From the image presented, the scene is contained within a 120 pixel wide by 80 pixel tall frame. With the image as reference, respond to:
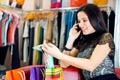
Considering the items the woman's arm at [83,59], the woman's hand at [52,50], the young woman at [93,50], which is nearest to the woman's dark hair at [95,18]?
the young woman at [93,50]

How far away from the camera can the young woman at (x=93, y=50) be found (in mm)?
1214

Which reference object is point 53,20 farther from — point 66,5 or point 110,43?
point 110,43

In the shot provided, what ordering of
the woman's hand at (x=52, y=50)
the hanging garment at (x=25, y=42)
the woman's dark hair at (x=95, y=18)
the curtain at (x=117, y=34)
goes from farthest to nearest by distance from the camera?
the hanging garment at (x=25, y=42)
the curtain at (x=117, y=34)
the woman's dark hair at (x=95, y=18)
the woman's hand at (x=52, y=50)

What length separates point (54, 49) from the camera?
1.21 m

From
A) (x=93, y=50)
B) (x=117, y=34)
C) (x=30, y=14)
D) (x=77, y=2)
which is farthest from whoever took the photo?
(x=30, y=14)

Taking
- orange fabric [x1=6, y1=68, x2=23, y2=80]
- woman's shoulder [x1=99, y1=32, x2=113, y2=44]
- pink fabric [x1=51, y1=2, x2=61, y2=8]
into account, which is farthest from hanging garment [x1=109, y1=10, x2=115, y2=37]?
orange fabric [x1=6, y1=68, x2=23, y2=80]

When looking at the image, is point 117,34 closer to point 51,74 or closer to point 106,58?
point 106,58

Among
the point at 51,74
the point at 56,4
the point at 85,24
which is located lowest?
Answer: the point at 51,74

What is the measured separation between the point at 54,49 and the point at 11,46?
1.56 meters

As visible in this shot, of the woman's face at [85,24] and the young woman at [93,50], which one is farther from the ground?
the woman's face at [85,24]

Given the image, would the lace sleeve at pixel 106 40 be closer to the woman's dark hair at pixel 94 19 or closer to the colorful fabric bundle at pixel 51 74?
the woman's dark hair at pixel 94 19

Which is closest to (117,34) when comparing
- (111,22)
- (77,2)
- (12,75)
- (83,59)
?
(111,22)

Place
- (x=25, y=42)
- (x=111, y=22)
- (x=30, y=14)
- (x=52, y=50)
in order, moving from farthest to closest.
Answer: (x=30, y=14) → (x=25, y=42) → (x=111, y=22) → (x=52, y=50)

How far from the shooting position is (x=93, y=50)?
1307mm
